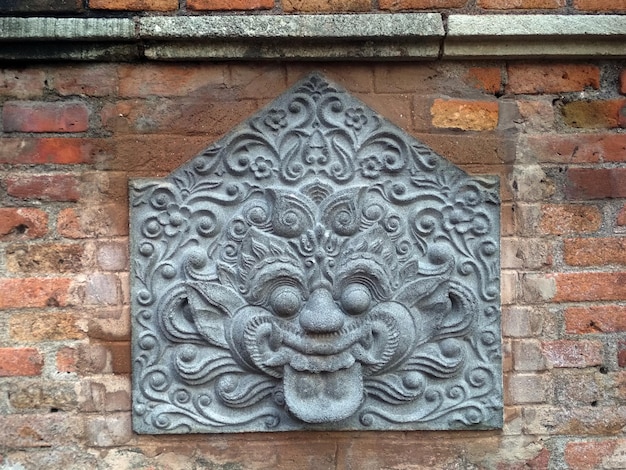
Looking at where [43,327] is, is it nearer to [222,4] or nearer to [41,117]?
[41,117]

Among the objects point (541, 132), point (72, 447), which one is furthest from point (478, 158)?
point (72, 447)

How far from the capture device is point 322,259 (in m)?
2.07

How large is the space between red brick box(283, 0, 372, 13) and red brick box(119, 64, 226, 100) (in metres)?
0.27

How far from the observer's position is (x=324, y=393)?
2066mm

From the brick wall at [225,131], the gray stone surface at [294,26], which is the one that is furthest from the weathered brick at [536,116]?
the gray stone surface at [294,26]

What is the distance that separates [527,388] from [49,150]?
5.36 feet

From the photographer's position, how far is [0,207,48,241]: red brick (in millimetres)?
2070

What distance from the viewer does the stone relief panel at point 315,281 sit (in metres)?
2.06

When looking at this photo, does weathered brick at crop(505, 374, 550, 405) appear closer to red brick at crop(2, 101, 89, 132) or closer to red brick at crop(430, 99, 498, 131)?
red brick at crop(430, 99, 498, 131)

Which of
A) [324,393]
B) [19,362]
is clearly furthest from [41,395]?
[324,393]

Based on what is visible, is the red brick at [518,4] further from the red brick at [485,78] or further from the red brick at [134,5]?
the red brick at [134,5]

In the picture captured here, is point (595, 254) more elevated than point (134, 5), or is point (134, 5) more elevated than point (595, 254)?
point (134, 5)

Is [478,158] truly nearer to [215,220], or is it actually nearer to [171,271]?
[215,220]

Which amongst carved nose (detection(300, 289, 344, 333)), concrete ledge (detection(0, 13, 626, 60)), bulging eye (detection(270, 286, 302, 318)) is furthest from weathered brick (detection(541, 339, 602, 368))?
concrete ledge (detection(0, 13, 626, 60))
